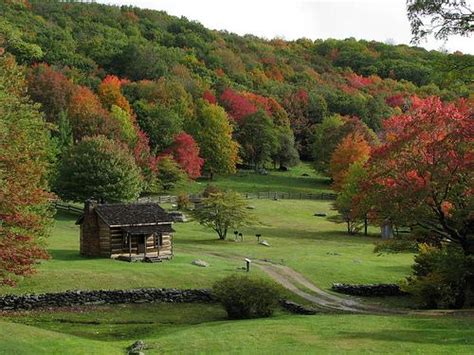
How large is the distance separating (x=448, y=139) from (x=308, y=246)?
108 feet

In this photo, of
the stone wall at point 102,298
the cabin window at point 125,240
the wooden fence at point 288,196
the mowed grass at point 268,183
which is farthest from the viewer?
the mowed grass at point 268,183

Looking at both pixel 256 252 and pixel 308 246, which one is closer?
pixel 256 252

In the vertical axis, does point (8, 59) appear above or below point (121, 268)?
above

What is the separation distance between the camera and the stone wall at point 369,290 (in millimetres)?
47219

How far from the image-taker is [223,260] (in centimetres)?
5500

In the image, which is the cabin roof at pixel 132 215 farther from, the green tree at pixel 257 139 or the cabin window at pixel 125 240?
the green tree at pixel 257 139

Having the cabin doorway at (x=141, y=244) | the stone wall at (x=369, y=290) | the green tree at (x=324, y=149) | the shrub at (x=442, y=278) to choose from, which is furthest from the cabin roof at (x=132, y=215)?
the green tree at (x=324, y=149)

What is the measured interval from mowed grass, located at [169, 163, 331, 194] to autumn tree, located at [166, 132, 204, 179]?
2.36 meters

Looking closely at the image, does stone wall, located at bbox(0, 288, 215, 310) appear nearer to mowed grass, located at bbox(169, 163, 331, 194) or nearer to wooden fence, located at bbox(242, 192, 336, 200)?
wooden fence, located at bbox(242, 192, 336, 200)

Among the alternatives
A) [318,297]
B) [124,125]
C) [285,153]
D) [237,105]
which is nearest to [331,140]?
[285,153]

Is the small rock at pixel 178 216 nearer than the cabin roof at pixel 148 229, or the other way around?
the cabin roof at pixel 148 229

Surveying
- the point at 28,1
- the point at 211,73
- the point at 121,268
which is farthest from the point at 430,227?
the point at 28,1

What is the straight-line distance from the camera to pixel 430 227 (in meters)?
41.1

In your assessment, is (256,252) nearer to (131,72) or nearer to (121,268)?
(121,268)
